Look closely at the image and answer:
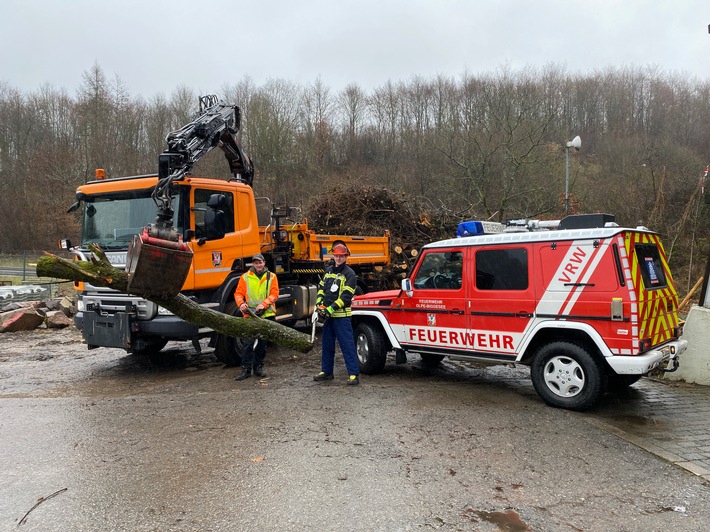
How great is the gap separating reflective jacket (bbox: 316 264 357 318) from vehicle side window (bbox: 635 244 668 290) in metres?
3.31

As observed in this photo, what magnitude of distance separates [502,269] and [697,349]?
118 inches

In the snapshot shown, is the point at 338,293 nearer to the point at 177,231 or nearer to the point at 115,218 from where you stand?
the point at 177,231

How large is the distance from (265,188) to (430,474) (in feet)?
107

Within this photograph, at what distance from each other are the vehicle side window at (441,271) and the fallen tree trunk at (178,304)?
5.76ft

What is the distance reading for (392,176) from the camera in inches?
1425

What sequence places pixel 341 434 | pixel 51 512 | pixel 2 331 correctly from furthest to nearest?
1. pixel 2 331
2. pixel 341 434
3. pixel 51 512

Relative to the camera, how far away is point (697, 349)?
6.82 meters

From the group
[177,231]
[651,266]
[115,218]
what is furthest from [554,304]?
[115,218]

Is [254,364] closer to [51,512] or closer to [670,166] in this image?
[51,512]

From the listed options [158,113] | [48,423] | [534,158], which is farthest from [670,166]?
[158,113]

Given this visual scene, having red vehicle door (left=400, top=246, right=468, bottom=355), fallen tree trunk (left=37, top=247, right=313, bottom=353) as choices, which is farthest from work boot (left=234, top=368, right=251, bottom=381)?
red vehicle door (left=400, top=246, right=468, bottom=355)

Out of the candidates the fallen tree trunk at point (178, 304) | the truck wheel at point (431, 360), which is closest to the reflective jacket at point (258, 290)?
the fallen tree trunk at point (178, 304)

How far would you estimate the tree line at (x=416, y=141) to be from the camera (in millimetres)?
24922

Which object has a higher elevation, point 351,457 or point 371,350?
point 371,350
